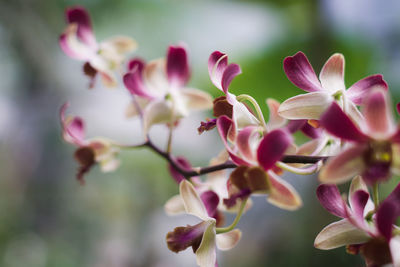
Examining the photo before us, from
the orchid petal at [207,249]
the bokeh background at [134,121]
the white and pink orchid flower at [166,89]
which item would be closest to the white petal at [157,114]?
the white and pink orchid flower at [166,89]

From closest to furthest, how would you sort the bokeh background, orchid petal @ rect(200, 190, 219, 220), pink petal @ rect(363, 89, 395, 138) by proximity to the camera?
pink petal @ rect(363, 89, 395, 138) < orchid petal @ rect(200, 190, 219, 220) < the bokeh background

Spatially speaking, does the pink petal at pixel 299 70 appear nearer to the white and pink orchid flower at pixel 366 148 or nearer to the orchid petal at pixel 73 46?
the white and pink orchid flower at pixel 366 148

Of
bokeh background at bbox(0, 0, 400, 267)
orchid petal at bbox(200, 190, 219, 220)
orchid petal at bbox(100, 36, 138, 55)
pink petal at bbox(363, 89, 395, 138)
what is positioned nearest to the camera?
pink petal at bbox(363, 89, 395, 138)

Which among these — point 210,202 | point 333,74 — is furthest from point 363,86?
point 210,202

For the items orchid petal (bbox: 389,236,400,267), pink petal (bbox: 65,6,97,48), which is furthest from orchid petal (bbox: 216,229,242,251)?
pink petal (bbox: 65,6,97,48)

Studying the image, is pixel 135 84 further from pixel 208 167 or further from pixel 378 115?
pixel 378 115

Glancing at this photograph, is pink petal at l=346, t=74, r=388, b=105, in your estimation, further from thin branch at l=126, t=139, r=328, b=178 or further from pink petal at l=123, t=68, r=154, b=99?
pink petal at l=123, t=68, r=154, b=99
